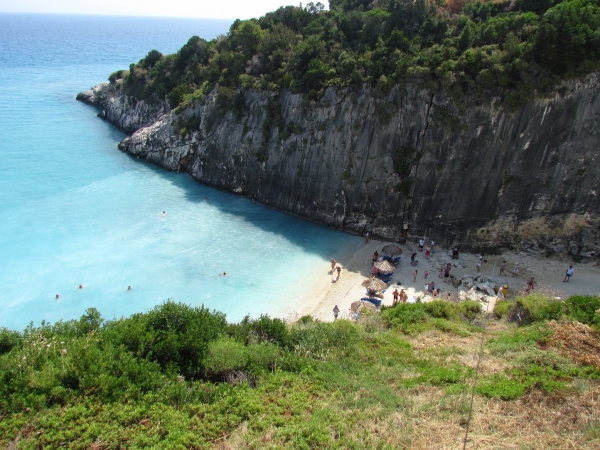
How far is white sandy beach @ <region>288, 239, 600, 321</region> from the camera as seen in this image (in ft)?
76.0

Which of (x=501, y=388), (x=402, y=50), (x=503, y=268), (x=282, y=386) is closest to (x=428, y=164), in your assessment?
(x=503, y=268)

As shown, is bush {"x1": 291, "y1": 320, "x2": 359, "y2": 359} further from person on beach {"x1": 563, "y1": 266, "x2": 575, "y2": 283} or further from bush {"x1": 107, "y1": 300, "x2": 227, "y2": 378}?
person on beach {"x1": 563, "y1": 266, "x2": 575, "y2": 283}

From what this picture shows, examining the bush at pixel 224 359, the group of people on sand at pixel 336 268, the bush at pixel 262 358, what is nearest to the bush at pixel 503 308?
the group of people on sand at pixel 336 268

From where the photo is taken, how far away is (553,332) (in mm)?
14766

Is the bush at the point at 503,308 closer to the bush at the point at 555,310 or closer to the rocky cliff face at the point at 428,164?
the bush at the point at 555,310

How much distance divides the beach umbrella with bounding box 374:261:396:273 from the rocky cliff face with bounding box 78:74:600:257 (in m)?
4.54

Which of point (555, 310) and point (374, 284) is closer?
point (555, 310)

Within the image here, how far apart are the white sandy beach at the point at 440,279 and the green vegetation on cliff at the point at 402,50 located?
10.2m

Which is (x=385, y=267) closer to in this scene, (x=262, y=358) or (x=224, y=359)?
(x=262, y=358)

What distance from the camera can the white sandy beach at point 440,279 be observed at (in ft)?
76.0

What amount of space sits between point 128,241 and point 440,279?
21.3 metres

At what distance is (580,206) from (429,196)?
9022 millimetres

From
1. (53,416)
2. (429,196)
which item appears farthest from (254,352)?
(429,196)

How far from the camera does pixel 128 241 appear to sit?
28.1 meters
